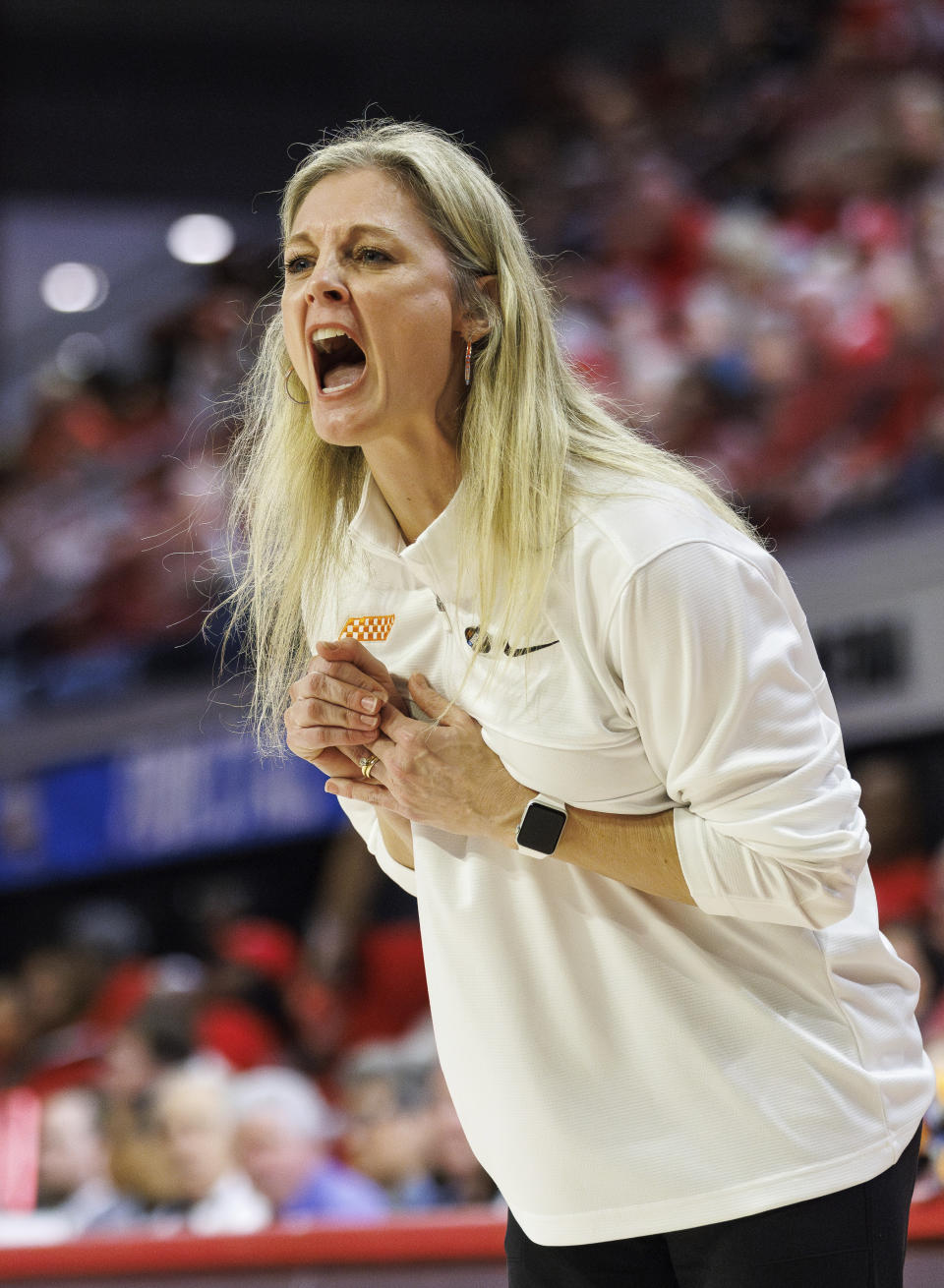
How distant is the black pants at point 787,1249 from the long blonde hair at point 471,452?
49 centimetres

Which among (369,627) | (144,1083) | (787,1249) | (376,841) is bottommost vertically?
(144,1083)

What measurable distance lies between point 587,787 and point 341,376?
15.8 inches

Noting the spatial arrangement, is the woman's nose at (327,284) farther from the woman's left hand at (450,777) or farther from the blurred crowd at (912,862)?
the blurred crowd at (912,862)

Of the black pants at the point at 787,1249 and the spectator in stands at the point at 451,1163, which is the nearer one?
the black pants at the point at 787,1249

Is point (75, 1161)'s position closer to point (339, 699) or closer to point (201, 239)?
point (339, 699)

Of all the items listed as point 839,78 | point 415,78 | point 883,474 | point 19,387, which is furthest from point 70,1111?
point 415,78

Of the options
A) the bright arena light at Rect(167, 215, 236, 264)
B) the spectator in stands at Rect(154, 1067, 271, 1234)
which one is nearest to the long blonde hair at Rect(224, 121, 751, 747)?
the spectator in stands at Rect(154, 1067, 271, 1234)

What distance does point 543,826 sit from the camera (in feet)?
3.81

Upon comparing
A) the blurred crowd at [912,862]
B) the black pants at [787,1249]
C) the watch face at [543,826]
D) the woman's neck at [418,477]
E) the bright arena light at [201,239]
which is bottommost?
the blurred crowd at [912,862]

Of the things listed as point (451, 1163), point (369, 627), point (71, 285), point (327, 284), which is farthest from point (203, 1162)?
point (71, 285)

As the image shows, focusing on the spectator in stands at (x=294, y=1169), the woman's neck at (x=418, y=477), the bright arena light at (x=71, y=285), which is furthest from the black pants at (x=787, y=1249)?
the bright arena light at (x=71, y=285)

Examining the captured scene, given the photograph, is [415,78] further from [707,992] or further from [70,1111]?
[707,992]

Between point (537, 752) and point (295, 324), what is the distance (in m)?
0.42

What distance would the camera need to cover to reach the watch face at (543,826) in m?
1.16
